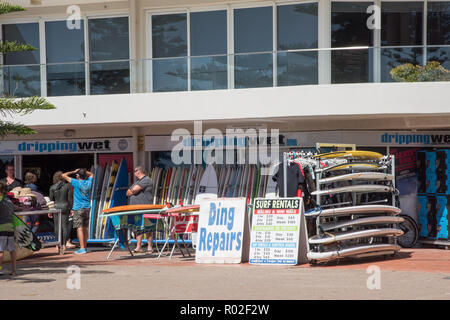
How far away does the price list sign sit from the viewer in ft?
41.3

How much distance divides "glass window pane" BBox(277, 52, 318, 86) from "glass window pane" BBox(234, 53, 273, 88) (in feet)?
0.86

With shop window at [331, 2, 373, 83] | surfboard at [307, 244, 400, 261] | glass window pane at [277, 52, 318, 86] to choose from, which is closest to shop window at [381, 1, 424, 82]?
shop window at [331, 2, 373, 83]

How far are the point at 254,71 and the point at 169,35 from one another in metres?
3.04

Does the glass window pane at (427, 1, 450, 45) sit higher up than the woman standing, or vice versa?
the glass window pane at (427, 1, 450, 45)

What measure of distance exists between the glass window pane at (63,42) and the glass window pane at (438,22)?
902cm

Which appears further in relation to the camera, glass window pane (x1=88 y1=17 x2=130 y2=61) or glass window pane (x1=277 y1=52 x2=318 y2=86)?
glass window pane (x1=88 y1=17 x2=130 y2=61)

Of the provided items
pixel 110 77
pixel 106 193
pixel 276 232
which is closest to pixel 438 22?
pixel 276 232

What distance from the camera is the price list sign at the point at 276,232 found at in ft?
41.3

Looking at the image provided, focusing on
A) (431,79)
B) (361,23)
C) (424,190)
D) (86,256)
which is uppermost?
Result: (361,23)

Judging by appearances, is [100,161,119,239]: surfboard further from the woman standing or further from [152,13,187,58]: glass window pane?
[152,13,187,58]: glass window pane

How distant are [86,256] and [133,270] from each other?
3421mm

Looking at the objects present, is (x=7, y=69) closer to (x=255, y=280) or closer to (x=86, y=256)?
(x=86, y=256)

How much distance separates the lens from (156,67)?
17688mm

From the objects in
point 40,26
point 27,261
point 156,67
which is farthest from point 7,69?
point 27,261
